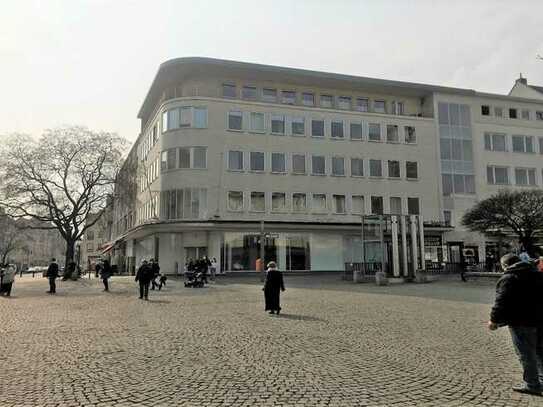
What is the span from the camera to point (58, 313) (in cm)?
1539

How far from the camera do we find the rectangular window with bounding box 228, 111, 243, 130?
43.0 m

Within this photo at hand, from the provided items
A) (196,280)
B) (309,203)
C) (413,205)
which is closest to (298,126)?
(309,203)

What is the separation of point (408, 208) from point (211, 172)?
61.2ft

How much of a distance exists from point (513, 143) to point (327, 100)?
20002 mm

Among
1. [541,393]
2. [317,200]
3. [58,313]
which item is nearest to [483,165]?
[317,200]

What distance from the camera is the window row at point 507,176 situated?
164 ft

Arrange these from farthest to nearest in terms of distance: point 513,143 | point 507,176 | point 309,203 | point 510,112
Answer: point 510,112, point 513,143, point 507,176, point 309,203

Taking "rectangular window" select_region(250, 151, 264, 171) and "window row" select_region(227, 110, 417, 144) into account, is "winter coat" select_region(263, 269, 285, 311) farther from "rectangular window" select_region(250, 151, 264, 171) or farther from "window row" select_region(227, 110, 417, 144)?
"window row" select_region(227, 110, 417, 144)

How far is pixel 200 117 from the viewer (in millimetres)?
42375

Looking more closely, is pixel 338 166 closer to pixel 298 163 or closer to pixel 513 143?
pixel 298 163

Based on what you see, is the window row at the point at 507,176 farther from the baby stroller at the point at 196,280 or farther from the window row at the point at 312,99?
the baby stroller at the point at 196,280

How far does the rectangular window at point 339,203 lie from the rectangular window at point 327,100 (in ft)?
29.3

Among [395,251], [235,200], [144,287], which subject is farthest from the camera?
[235,200]

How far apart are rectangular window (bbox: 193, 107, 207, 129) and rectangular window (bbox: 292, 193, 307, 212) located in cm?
975
